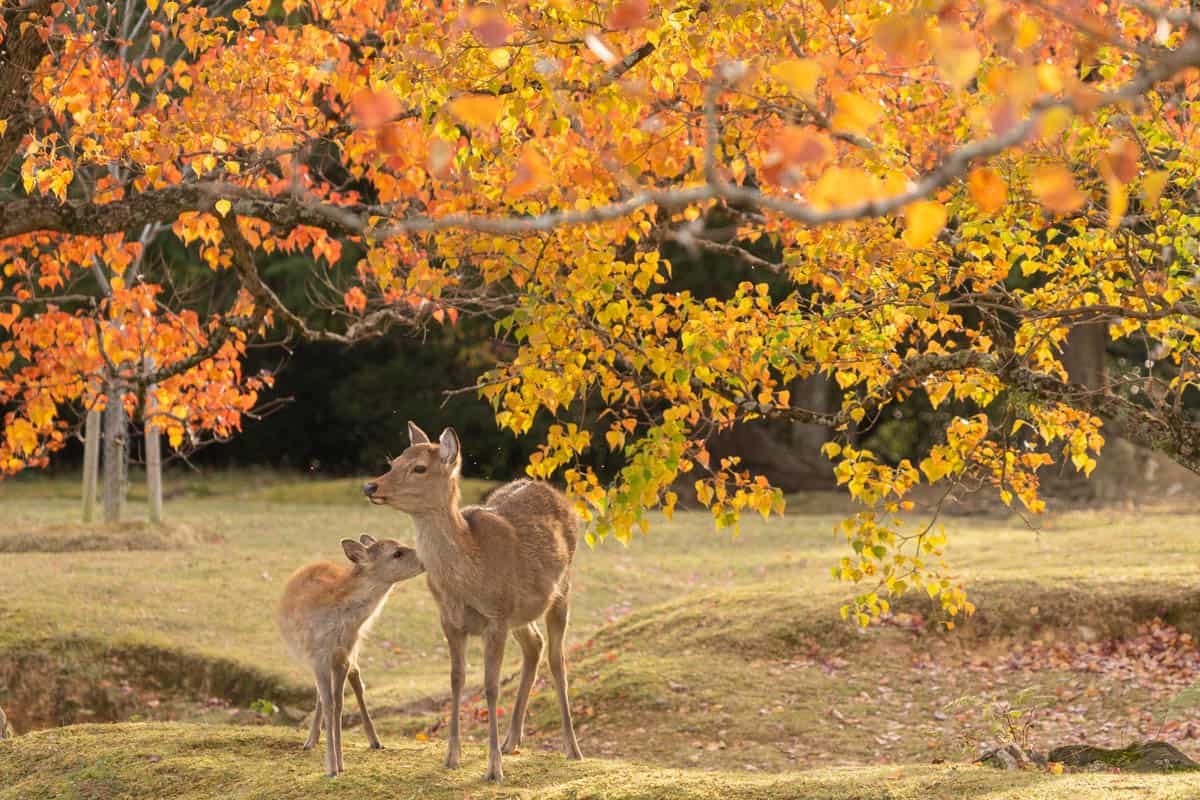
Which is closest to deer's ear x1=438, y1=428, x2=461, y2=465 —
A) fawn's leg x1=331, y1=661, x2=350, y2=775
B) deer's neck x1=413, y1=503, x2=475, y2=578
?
deer's neck x1=413, y1=503, x2=475, y2=578

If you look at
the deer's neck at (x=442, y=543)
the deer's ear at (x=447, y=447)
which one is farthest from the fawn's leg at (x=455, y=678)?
the deer's ear at (x=447, y=447)

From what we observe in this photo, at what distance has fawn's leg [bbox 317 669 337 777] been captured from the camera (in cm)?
874

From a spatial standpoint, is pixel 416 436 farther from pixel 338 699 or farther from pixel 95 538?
pixel 95 538

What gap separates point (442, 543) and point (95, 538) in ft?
48.0

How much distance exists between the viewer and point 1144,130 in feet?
28.9

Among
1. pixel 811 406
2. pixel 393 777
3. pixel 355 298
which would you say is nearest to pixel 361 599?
pixel 393 777

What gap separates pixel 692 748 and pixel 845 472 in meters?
3.01

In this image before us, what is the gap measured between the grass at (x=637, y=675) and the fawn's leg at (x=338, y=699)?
22 centimetres

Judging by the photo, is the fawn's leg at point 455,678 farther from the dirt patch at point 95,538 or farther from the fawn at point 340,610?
the dirt patch at point 95,538

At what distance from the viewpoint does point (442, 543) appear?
8672 millimetres

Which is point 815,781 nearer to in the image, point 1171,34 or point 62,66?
point 1171,34

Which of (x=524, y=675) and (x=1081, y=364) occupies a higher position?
(x=1081, y=364)

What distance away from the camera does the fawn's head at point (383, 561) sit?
9266mm

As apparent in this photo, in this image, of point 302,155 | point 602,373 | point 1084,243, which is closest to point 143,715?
point 302,155
